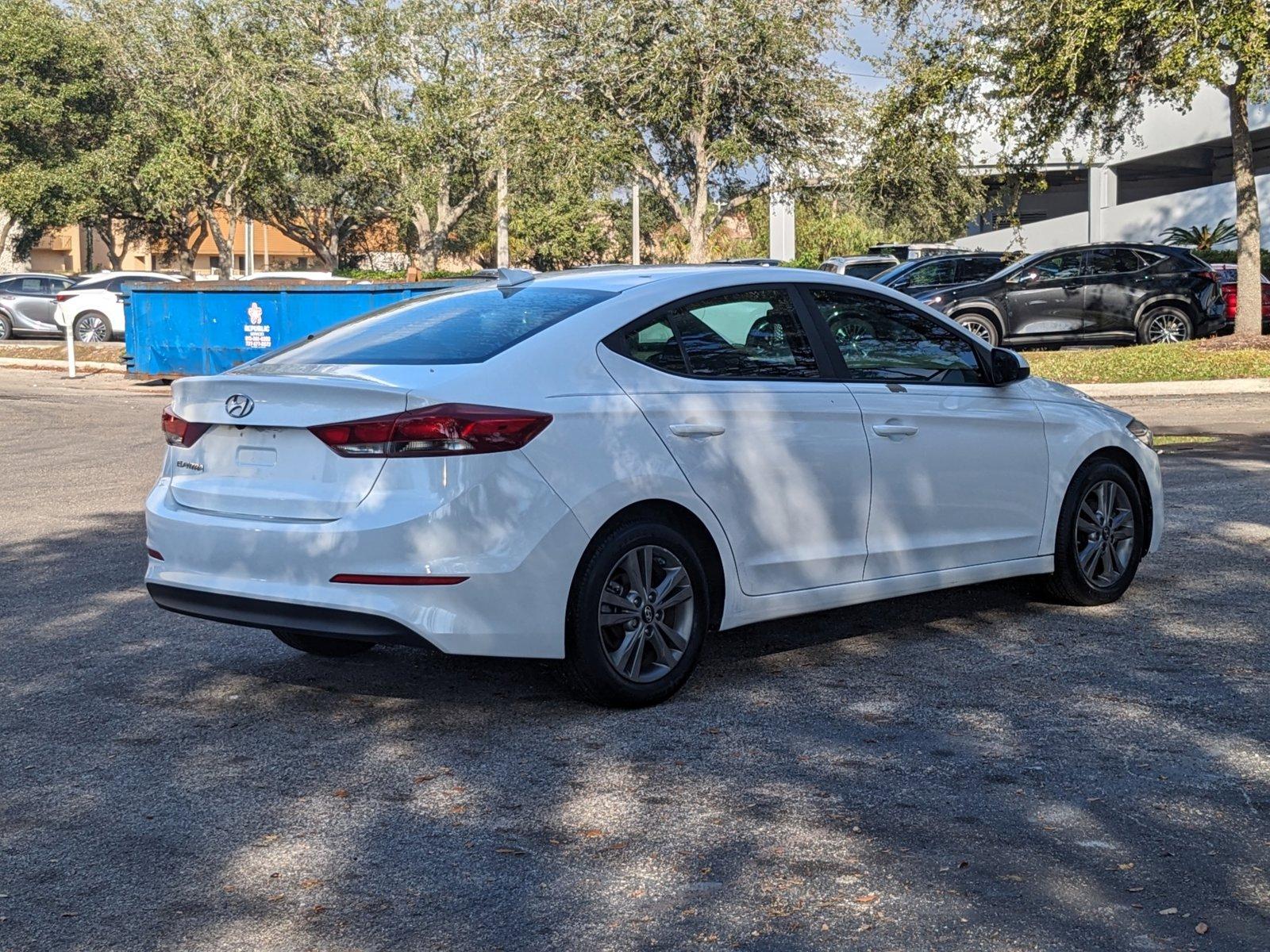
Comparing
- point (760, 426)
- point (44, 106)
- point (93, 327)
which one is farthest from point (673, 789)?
point (44, 106)

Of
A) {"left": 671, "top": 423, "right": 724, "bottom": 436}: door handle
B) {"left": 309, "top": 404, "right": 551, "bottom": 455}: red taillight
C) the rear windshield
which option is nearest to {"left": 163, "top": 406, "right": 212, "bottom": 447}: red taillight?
the rear windshield

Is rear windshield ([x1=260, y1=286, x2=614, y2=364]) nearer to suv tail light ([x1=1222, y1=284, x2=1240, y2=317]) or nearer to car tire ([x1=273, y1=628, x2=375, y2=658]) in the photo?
car tire ([x1=273, y1=628, x2=375, y2=658])

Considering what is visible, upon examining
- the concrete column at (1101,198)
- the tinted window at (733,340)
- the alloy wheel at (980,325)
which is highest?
the concrete column at (1101,198)

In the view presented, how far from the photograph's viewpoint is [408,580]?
518 cm

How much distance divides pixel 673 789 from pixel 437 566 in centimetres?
106

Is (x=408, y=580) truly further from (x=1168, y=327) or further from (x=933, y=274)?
(x=933, y=274)

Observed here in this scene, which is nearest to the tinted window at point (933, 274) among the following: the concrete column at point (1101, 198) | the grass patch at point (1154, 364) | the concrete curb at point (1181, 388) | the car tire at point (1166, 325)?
the car tire at point (1166, 325)

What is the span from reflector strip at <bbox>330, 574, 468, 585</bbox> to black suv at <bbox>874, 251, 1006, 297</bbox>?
905 inches

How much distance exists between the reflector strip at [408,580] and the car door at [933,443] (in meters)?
1.93

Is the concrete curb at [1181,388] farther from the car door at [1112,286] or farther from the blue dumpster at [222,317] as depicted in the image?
the blue dumpster at [222,317]

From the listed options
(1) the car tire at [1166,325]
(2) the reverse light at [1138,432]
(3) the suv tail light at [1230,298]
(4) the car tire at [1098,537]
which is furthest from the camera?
(3) the suv tail light at [1230,298]

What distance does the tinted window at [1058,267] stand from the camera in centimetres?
2516

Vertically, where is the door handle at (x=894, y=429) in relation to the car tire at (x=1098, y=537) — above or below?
above

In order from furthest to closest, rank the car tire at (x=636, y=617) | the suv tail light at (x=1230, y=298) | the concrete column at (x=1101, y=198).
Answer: the concrete column at (x=1101, y=198), the suv tail light at (x=1230, y=298), the car tire at (x=636, y=617)
